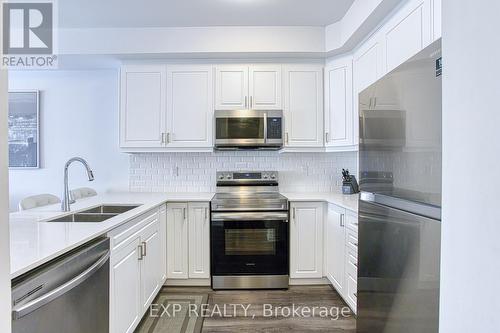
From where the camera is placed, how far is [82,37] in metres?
2.93

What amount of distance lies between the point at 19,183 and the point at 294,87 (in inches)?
133

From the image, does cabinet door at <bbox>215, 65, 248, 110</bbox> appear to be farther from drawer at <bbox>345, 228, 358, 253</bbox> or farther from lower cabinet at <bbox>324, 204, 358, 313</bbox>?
drawer at <bbox>345, 228, 358, 253</bbox>

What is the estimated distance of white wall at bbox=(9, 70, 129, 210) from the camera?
3426mm

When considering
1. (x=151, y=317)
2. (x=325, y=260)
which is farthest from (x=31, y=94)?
(x=325, y=260)

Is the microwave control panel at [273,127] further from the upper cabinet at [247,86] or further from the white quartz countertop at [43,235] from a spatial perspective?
the white quartz countertop at [43,235]

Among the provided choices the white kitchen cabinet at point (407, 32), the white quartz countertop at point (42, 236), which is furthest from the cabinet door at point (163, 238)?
the white kitchen cabinet at point (407, 32)

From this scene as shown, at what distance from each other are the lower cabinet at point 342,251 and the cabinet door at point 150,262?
156cm

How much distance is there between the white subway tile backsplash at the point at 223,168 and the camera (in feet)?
11.2

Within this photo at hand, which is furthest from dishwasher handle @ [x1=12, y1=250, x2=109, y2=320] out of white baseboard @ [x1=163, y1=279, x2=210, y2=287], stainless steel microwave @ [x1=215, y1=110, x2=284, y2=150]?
stainless steel microwave @ [x1=215, y1=110, x2=284, y2=150]

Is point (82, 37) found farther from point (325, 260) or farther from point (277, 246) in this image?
point (325, 260)

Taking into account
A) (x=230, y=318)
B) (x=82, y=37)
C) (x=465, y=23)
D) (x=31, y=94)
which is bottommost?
(x=230, y=318)

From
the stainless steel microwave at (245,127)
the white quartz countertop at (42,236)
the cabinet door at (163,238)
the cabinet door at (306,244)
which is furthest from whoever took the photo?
the stainless steel microwave at (245,127)
